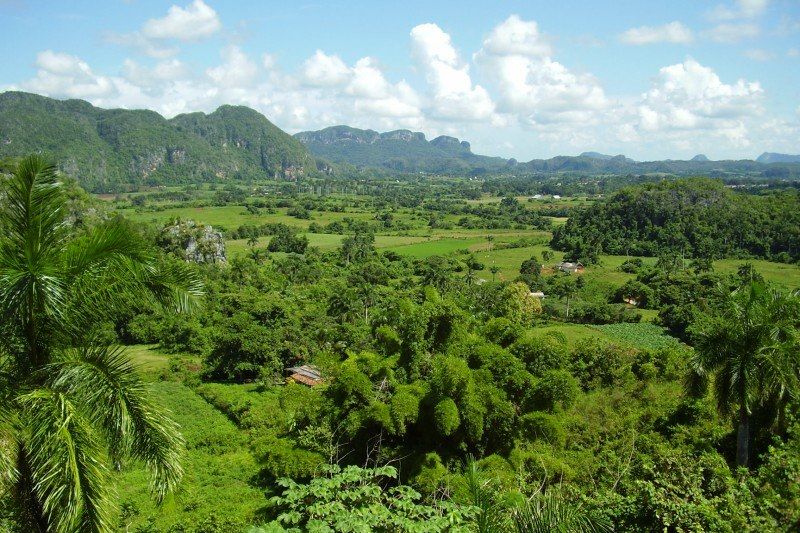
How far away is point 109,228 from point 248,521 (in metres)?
11.0

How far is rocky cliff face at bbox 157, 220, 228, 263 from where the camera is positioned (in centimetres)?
4853

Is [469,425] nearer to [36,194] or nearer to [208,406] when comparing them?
[36,194]

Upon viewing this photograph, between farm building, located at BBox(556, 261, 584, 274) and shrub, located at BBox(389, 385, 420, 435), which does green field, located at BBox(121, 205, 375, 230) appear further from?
shrub, located at BBox(389, 385, 420, 435)

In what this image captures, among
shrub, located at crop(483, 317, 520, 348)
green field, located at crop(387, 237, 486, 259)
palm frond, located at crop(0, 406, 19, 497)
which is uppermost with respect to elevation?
palm frond, located at crop(0, 406, 19, 497)

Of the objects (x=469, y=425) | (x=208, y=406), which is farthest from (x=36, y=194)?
(x=208, y=406)

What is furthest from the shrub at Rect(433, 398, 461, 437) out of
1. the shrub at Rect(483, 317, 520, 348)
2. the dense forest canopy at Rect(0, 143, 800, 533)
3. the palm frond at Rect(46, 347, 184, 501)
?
the palm frond at Rect(46, 347, 184, 501)

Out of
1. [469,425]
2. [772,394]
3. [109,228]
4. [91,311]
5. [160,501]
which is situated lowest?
[469,425]

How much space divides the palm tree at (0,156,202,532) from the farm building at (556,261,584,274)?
5358cm

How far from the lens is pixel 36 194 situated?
428 centimetres

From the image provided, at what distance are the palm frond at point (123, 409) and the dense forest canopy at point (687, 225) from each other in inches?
2363

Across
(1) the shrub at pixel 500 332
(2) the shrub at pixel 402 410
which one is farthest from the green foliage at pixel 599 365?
(2) the shrub at pixel 402 410

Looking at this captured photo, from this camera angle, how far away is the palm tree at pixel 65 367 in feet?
12.2

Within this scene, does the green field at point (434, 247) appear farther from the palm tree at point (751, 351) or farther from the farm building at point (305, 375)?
the palm tree at point (751, 351)

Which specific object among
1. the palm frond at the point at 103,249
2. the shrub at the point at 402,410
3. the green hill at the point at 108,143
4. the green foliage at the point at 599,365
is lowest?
the green foliage at the point at 599,365
